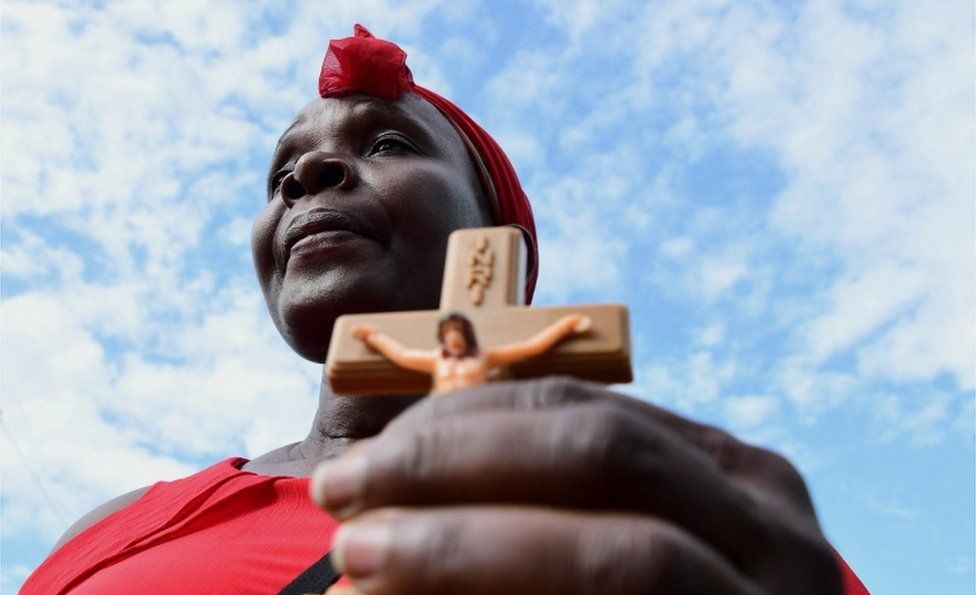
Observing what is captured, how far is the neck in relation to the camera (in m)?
3.14

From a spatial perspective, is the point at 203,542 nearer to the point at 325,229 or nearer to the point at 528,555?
the point at 325,229

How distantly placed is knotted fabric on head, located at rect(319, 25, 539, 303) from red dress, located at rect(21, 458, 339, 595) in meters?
1.23

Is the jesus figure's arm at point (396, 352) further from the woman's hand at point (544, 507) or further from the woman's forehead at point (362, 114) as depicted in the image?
the woman's forehead at point (362, 114)

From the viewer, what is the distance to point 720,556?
1.20 m

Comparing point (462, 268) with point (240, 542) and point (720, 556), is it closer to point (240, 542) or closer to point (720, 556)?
point (720, 556)

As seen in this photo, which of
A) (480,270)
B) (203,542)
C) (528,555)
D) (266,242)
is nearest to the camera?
(528,555)

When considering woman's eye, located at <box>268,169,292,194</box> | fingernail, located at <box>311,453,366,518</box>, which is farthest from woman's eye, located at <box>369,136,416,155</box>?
fingernail, located at <box>311,453,366,518</box>

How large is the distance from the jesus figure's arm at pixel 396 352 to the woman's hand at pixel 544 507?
0.28m

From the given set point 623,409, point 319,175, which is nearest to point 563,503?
point 623,409

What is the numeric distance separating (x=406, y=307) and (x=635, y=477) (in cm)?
180

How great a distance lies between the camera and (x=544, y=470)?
113 cm

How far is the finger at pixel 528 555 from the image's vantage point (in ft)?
3.54

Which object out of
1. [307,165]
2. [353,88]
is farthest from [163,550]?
[353,88]

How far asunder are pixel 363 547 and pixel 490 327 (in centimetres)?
53
